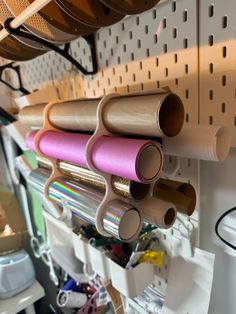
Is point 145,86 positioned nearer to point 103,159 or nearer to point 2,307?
point 103,159

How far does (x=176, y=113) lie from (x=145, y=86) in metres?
0.18

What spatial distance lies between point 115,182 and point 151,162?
0.27 feet

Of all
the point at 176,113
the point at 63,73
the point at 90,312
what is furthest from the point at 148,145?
the point at 90,312

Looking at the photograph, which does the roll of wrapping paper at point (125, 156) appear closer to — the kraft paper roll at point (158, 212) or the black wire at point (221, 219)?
the kraft paper roll at point (158, 212)

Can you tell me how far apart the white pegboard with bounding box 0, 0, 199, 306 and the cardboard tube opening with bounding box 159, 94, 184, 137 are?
0.11 metres

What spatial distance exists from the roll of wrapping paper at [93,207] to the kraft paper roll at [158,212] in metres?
0.01

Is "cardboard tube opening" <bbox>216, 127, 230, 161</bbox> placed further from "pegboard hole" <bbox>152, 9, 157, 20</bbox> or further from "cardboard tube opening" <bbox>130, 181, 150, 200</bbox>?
"pegboard hole" <bbox>152, 9, 157, 20</bbox>

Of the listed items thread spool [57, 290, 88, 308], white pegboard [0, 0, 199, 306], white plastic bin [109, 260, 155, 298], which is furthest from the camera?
thread spool [57, 290, 88, 308]

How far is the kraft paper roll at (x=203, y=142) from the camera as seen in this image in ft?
1.11

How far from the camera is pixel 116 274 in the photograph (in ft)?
1.93

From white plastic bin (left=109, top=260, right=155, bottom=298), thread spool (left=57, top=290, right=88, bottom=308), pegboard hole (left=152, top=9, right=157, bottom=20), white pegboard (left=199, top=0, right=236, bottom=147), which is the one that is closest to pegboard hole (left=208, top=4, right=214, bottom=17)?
white pegboard (left=199, top=0, right=236, bottom=147)

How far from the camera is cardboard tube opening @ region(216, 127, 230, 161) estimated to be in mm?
341

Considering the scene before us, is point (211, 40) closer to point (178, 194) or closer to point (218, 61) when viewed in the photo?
point (218, 61)

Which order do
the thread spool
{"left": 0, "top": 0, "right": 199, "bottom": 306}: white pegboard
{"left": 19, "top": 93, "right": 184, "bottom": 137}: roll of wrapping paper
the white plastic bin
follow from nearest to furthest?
1. {"left": 19, "top": 93, "right": 184, "bottom": 137}: roll of wrapping paper
2. {"left": 0, "top": 0, "right": 199, "bottom": 306}: white pegboard
3. the white plastic bin
4. the thread spool
